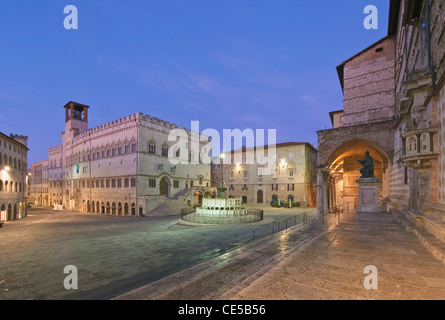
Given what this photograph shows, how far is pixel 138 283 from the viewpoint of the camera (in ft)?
24.7

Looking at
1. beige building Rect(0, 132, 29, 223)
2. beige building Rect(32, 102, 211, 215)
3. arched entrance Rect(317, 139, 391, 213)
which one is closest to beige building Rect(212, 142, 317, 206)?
arched entrance Rect(317, 139, 391, 213)

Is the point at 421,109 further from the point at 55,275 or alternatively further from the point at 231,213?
the point at 55,275

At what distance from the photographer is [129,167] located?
116 feet

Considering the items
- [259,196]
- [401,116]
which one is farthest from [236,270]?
[259,196]

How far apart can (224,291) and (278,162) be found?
1597 inches

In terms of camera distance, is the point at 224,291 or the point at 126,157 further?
the point at 126,157

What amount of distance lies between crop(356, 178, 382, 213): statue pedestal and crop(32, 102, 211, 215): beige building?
25.5 metres

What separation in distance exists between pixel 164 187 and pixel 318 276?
35.5 m

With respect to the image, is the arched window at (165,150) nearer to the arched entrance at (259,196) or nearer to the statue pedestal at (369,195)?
the arched entrance at (259,196)

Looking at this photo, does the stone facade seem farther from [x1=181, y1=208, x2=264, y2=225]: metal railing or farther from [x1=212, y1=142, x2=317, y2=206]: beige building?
[x1=212, y1=142, x2=317, y2=206]: beige building

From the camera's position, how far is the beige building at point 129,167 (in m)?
34.6

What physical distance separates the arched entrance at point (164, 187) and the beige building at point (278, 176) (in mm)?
14937
